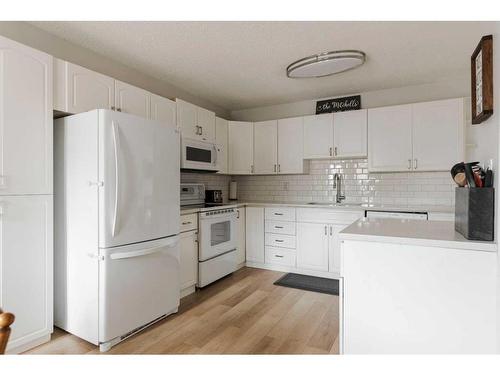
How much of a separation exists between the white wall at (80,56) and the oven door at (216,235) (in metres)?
1.61

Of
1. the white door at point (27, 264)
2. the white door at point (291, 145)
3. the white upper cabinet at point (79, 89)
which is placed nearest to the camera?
the white door at point (27, 264)

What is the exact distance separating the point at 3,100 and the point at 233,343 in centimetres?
226

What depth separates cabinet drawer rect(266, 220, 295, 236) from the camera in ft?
12.4

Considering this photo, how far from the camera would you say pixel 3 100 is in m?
1.85

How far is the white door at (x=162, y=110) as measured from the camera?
2961 mm

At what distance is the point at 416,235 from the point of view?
141cm

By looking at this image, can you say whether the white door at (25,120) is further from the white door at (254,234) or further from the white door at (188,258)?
the white door at (254,234)

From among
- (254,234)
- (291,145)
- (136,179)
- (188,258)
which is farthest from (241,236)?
(136,179)

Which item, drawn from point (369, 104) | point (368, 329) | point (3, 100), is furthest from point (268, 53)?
point (368, 329)

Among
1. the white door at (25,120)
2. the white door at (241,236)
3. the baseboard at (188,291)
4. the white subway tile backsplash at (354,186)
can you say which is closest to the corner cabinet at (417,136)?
the white subway tile backsplash at (354,186)

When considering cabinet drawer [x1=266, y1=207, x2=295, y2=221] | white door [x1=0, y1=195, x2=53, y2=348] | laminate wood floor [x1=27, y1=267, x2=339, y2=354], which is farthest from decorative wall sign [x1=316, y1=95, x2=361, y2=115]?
white door [x1=0, y1=195, x2=53, y2=348]

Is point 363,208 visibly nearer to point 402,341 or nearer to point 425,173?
A: point 425,173

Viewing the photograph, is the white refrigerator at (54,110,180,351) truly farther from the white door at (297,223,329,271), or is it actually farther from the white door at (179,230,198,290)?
the white door at (297,223,329,271)

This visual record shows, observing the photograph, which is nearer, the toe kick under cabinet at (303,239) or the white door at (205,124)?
the toe kick under cabinet at (303,239)
